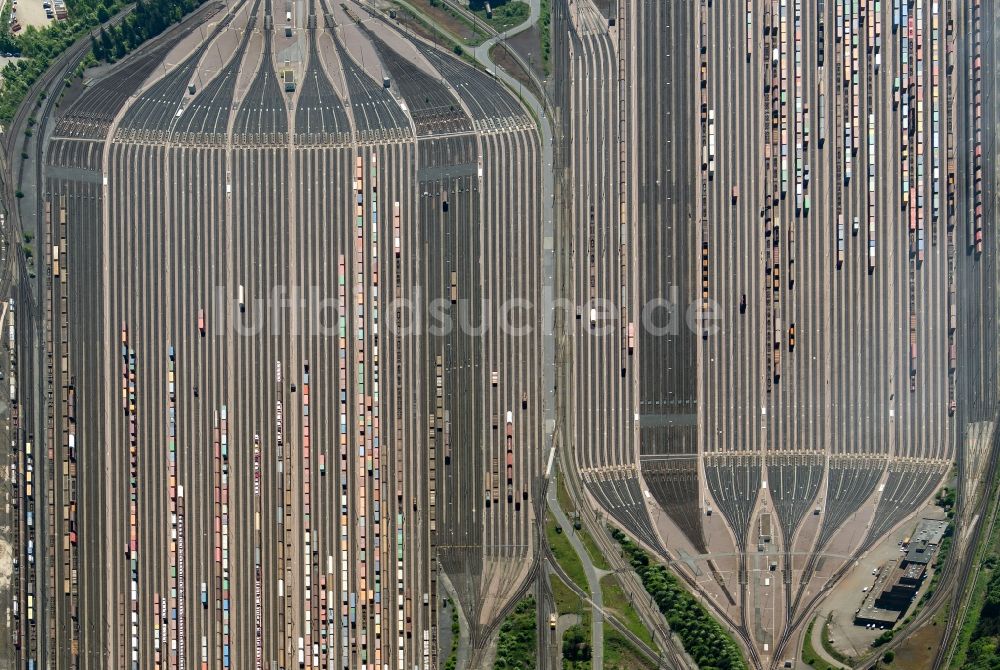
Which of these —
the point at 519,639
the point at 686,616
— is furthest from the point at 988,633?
the point at 519,639

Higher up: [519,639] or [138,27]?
[138,27]

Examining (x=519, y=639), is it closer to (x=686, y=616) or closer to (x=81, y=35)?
(x=686, y=616)

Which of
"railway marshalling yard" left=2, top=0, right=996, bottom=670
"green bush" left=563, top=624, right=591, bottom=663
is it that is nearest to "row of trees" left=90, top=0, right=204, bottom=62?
"railway marshalling yard" left=2, top=0, right=996, bottom=670

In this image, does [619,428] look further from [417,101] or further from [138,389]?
[138,389]

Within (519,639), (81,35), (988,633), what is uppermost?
(81,35)

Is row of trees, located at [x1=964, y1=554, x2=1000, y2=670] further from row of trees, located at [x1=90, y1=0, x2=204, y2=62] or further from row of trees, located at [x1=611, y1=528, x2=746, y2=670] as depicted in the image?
row of trees, located at [x1=90, y1=0, x2=204, y2=62]
